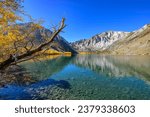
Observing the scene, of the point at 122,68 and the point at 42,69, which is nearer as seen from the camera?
the point at 42,69

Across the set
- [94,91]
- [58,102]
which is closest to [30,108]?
[58,102]

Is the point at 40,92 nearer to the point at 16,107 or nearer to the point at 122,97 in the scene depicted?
the point at 122,97

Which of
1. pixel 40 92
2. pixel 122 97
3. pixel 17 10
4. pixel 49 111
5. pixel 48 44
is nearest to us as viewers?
pixel 49 111

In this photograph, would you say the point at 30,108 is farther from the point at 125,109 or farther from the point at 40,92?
the point at 40,92

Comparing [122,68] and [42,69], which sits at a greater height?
[42,69]

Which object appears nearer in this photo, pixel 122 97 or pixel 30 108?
pixel 30 108

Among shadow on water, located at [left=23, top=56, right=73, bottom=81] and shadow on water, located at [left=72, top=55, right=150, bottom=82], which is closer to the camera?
shadow on water, located at [left=23, top=56, right=73, bottom=81]

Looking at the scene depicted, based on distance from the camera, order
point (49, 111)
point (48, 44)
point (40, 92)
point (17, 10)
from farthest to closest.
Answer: point (40, 92)
point (48, 44)
point (17, 10)
point (49, 111)

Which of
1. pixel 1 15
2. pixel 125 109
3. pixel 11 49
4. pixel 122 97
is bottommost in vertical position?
pixel 122 97

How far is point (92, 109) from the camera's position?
10742 mm

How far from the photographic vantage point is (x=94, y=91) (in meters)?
36.2

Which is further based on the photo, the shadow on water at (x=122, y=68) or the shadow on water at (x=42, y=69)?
the shadow on water at (x=122, y=68)

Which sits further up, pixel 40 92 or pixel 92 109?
pixel 92 109

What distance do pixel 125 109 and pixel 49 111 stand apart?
4.55m
